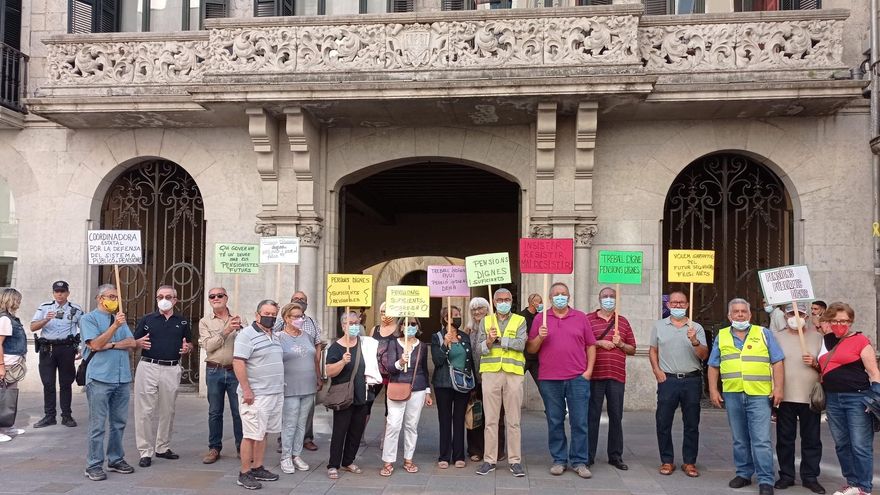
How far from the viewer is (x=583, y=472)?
764 centimetres

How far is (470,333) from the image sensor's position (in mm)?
8219

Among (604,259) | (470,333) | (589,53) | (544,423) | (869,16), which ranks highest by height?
(869,16)

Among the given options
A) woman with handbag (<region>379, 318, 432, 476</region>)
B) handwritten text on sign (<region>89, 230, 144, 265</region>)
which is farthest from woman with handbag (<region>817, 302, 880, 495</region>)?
handwritten text on sign (<region>89, 230, 144, 265</region>)

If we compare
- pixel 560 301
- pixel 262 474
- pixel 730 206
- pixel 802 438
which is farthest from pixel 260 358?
pixel 730 206

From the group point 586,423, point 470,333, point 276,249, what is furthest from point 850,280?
point 276,249

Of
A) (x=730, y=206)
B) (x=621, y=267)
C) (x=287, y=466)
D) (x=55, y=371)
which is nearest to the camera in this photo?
(x=287, y=466)

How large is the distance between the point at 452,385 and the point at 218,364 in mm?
2631

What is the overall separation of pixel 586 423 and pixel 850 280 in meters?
6.59

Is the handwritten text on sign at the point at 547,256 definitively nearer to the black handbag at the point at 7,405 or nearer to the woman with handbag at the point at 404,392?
the woman with handbag at the point at 404,392

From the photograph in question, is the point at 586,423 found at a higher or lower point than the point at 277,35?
lower

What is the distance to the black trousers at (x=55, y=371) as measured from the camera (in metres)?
10.2

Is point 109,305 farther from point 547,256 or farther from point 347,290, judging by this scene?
point 547,256

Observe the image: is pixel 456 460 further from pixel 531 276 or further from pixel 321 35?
pixel 321 35

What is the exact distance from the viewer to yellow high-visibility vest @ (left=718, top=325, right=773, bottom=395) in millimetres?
7211
